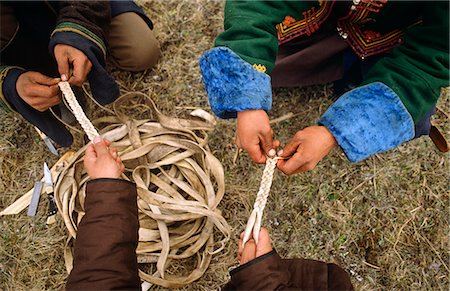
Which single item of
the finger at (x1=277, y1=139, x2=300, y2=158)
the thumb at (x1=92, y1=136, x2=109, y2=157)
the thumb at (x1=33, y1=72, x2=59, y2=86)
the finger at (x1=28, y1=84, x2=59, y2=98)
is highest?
the finger at (x1=277, y1=139, x2=300, y2=158)

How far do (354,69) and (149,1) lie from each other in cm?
108

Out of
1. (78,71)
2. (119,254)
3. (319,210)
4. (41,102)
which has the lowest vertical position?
(319,210)

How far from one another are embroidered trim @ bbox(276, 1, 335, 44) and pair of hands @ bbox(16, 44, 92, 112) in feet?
2.18

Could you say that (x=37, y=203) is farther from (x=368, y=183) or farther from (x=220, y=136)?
(x=368, y=183)

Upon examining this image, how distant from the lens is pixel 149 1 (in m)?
2.19

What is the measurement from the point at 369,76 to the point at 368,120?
17cm

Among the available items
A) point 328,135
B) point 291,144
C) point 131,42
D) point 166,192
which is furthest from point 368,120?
point 131,42

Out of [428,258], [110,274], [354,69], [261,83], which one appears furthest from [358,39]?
[110,274]

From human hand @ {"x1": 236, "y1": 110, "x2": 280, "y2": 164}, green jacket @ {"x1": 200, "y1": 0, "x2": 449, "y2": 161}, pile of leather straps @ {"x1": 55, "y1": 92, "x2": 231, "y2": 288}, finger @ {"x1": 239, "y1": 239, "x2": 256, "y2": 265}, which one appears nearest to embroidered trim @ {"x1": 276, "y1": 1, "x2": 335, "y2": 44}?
green jacket @ {"x1": 200, "y1": 0, "x2": 449, "y2": 161}

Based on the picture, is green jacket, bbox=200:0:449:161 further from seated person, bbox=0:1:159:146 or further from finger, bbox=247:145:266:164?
seated person, bbox=0:1:159:146

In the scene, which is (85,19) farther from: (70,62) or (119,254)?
(119,254)

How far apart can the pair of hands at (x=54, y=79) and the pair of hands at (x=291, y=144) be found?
0.61 m

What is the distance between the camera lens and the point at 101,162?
1282mm

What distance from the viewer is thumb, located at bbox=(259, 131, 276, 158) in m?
1.24
